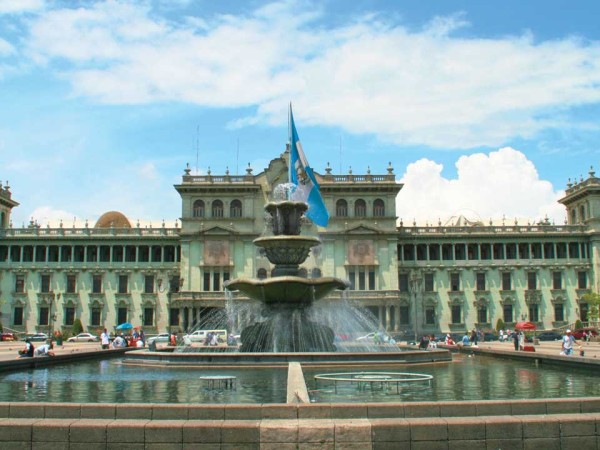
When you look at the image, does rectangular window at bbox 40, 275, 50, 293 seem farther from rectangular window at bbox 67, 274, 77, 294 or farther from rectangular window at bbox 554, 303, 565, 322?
rectangular window at bbox 554, 303, 565, 322

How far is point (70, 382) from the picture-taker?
790 inches

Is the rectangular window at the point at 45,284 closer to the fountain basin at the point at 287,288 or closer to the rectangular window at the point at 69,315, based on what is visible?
the rectangular window at the point at 69,315

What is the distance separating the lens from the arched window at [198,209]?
252 feet

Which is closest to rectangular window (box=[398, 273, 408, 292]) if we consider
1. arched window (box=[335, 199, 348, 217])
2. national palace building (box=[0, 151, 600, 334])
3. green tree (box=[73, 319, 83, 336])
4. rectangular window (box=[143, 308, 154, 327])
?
national palace building (box=[0, 151, 600, 334])

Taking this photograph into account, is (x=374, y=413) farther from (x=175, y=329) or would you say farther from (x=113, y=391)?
(x=175, y=329)

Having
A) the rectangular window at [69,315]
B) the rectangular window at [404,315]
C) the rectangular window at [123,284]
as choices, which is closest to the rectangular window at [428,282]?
the rectangular window at [404,315]

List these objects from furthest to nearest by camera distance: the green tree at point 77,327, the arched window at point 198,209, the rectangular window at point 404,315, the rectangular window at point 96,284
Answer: the rectangular window at point 96,284 < the arched window at point 198,209 < the rectangular window at point 404,315 < the green tree at point 77,327

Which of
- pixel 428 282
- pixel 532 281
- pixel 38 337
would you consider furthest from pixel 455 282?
pixel 38 337

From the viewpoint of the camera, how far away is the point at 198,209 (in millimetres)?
77000

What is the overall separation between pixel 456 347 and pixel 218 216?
42103mm

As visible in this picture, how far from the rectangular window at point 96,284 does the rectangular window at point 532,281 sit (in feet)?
163

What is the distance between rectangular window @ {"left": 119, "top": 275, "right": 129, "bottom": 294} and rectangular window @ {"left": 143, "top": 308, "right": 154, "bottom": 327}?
3329 millimetres

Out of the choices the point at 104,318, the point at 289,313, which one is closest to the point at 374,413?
the point at 289,313

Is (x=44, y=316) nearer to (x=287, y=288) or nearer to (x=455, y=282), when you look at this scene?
(x=455, y=282)
